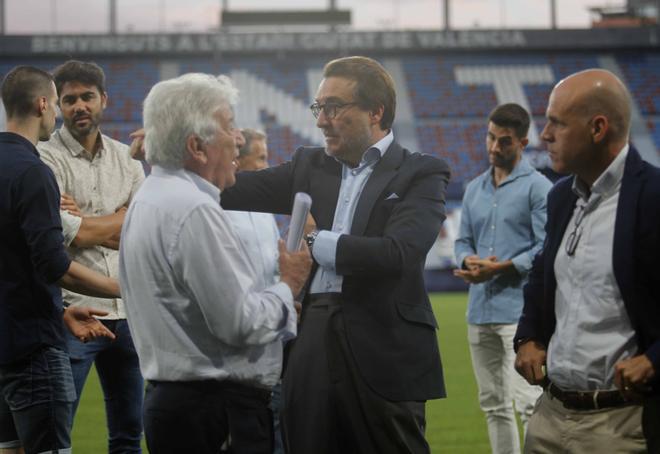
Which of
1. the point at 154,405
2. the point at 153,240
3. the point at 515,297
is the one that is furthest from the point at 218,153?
the point at 515,297

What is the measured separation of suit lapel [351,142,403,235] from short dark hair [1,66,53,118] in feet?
4.92

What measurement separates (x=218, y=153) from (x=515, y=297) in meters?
3.45

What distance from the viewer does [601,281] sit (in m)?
3.15

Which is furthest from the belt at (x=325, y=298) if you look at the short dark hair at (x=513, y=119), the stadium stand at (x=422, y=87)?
the stadium stand at (x=422, y=87)

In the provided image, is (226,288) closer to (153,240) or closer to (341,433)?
(153,240)

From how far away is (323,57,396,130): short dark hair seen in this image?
145 inches

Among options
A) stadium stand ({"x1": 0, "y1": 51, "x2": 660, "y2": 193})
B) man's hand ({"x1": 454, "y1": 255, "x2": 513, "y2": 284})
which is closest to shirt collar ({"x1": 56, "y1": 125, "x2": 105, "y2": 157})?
man's hand ({"x1": 454, "y1": 255, "x2": 513, "y2": 284})

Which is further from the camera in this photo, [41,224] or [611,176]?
[41,224]

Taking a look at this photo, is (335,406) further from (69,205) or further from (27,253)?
(69,205)

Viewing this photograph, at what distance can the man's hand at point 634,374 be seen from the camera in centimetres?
296

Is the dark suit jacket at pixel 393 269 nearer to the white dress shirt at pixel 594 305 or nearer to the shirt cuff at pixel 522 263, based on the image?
the white dress shirt at pixel 594 305

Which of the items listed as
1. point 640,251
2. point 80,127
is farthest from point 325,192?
point 80,127

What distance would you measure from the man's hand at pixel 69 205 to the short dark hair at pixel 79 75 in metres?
0.68

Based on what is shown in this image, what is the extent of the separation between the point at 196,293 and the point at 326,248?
0.71 m
